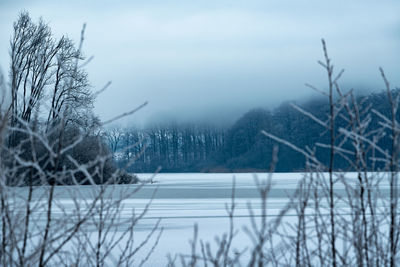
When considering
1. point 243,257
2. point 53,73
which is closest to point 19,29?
point 53,73

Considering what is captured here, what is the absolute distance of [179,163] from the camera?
6700 centimetres

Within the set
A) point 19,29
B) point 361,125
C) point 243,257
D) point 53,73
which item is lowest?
point 243,257

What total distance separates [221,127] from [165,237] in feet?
238

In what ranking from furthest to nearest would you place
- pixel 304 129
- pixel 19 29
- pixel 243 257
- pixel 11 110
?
1. pixel 304 129
2. pixel 19 29
3. pixel 243 257
4. pixel 11 110

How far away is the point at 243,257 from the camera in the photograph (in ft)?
19.4

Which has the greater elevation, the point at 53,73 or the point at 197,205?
the point at 53,73

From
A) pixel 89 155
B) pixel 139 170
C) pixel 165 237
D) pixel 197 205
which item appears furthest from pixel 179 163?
pixel 165 237

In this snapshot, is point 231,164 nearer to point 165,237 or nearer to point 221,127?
point 221,127

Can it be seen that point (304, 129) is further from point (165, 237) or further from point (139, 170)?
point (165, 237)

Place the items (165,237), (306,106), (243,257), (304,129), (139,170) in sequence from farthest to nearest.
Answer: (306,106)
(304,129)
(139,170)
(165,237)
(243,257)

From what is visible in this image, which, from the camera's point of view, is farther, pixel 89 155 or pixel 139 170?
pixel 139 170

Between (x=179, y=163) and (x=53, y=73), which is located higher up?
(x=53, y=73)

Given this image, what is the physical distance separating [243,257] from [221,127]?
73976mm

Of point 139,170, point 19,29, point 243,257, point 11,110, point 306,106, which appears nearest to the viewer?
point 11,110
